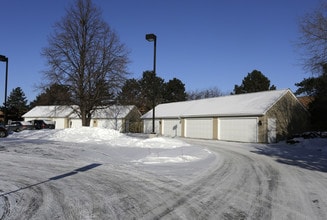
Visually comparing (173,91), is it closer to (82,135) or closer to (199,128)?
(199,128)

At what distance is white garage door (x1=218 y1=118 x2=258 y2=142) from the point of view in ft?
84.0

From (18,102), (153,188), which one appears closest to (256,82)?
(153,188)

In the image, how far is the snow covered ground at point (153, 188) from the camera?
5.64 metres

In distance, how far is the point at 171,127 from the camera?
120ft

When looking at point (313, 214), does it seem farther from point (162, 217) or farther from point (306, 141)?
point (306, 141)

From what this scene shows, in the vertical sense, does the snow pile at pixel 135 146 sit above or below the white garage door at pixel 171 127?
below

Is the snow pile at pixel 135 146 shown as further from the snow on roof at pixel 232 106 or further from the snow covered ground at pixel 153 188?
the snow on roof at pixel 232 106

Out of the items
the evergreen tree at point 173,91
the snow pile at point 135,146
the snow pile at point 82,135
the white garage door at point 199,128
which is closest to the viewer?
the snow pile at point 135,146

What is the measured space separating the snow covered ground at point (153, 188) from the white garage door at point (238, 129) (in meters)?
12.6

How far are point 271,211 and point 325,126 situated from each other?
28.9 metres

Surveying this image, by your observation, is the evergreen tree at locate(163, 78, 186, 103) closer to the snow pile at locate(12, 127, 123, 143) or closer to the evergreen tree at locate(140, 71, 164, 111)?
the evergreen tree at locate(140, 71, 164, 111)

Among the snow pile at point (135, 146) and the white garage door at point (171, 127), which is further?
the white garage door at point (171, 127)

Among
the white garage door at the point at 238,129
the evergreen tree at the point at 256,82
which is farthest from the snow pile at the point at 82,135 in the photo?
the evergreen tree at the point at 256,82

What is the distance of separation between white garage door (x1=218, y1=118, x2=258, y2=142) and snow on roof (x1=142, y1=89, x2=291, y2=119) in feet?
2.13
